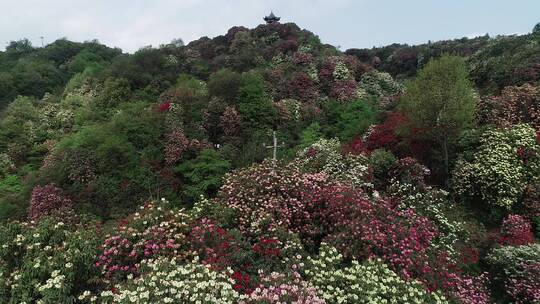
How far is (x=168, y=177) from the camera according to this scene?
15148mm

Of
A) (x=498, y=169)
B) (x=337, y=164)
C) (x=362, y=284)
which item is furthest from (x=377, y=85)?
(x=362, y=284)

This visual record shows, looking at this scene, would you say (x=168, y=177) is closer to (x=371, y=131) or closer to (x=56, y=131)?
(x=371, y=131)

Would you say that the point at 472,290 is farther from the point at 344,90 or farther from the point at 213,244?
the point at 344,90

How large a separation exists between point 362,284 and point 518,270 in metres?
5.01

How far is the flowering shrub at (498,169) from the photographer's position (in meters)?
11.6

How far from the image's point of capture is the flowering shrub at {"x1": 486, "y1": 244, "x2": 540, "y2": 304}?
848 centimetres

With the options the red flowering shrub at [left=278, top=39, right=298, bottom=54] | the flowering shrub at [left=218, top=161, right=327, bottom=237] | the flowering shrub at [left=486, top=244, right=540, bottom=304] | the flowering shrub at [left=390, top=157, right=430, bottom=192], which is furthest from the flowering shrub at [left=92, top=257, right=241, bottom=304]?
the red flowering shrub at [left=278, top=39, right=298, bottom=54]

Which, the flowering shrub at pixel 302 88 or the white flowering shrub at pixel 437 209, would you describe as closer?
the white flowering shrub at pixel 437 209

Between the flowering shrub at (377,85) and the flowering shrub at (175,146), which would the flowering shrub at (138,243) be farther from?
the flowering shrub at (377,85)

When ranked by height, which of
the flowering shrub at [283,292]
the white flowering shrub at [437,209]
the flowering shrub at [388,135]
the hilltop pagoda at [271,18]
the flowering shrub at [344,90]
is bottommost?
the white flowering shrub at [437,209]

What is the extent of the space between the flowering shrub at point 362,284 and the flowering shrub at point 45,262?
3.98 metres

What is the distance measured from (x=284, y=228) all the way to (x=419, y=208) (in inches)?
194

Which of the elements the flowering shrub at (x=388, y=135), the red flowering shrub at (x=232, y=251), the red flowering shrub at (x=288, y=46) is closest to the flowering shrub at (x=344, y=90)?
the red flowering shrub at (x=288, y=46)

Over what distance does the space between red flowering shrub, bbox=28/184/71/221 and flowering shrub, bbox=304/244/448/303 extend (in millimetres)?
9953
